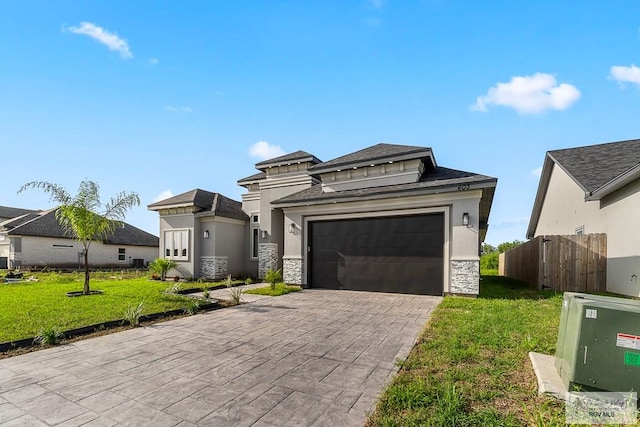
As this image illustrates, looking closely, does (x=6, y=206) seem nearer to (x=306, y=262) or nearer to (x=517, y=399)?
(x=306, y=262)

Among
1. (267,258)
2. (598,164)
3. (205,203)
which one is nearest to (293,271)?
(267,258)

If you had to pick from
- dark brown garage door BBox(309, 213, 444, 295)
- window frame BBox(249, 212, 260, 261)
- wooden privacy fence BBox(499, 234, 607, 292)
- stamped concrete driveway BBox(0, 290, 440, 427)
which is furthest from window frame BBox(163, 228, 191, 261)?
wooden privacy fence BBox(499, 234, 607, 292)

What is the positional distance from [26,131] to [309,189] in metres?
9.67

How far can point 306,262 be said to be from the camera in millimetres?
12328

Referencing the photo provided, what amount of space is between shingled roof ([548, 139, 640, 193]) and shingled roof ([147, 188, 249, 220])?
1477 centimetres

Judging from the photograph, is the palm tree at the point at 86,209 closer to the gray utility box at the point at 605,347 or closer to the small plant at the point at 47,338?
the small plant at the point at 47,338

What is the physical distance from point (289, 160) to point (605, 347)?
13.4 metres

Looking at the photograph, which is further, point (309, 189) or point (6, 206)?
point (6, 206)

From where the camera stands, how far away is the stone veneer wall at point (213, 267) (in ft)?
49.3

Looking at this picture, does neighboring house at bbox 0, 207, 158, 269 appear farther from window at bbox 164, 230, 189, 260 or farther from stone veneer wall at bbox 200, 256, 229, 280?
stone veneer wall at bbox 200, 256, 229, 280

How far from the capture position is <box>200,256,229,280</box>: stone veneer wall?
49.3 ft

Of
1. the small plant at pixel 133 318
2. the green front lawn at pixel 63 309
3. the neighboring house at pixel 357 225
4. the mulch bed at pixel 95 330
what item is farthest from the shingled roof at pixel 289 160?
the small plant at pixel 133 318

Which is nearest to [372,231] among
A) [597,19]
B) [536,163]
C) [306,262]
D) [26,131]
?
[306,262]

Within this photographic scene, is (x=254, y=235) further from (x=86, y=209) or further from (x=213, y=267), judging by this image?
(x=86, y=209)
